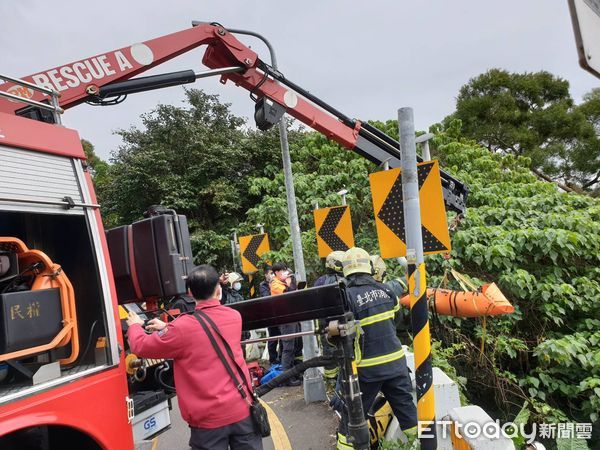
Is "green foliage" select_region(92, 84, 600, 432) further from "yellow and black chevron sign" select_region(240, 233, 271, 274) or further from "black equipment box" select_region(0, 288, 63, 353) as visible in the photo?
"black equipment box" select_region(0, 288, 63, 353)

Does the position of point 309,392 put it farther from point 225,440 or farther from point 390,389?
point 225,440

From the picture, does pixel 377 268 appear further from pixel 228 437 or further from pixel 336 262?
pixel 228 437

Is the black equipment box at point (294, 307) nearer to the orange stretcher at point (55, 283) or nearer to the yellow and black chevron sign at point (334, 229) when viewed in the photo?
the orange stretcher at point (55, 283)

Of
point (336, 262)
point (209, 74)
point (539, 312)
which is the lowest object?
Answer: point (539, 312)

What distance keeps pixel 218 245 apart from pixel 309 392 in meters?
11.7

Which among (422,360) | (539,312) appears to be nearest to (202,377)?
(422,360)

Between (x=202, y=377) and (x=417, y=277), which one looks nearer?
(x=202, y=377)

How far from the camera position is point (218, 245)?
1672cm

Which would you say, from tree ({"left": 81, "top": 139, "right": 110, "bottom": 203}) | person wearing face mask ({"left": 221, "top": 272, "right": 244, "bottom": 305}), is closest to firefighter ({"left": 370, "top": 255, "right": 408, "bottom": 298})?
person wearing face mask ({"left": 221, "top": 272, "right": 244, "bottom": 305})

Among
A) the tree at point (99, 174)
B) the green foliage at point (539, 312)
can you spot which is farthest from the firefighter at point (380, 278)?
the tree at point (99, 174)

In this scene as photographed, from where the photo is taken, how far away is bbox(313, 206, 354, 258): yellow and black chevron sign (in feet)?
22.3

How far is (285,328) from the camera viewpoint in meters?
6.73

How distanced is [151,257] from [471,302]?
134 inches

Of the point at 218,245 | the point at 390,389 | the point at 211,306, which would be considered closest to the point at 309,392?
the point at 390,389
